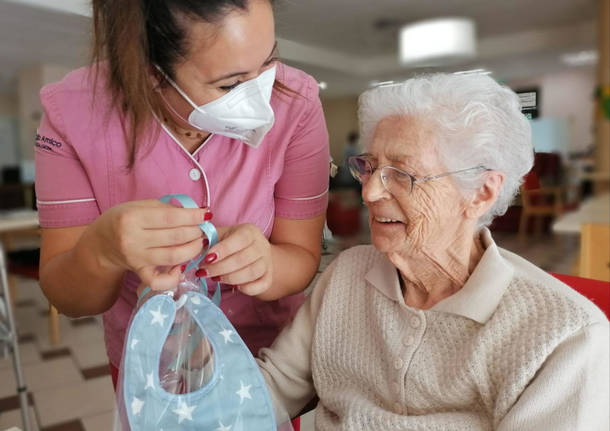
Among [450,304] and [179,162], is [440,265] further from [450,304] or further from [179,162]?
[179,162]

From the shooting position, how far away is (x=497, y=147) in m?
0.88

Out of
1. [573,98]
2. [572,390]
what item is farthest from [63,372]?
[573,98]

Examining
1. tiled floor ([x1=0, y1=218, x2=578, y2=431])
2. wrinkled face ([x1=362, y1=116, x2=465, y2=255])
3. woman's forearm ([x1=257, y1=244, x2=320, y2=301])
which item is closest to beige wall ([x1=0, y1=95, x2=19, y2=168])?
tiled floor ([x1=0, y1=218, x2=578, y2=431])

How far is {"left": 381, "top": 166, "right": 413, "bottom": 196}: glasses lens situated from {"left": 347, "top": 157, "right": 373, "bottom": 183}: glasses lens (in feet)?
0.13

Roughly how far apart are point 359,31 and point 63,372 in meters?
2.38

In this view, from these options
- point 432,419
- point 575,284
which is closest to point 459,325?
point 432,419

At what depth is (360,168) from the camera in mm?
978

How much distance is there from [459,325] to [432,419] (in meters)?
0.16

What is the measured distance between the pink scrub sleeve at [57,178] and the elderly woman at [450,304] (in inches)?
19.0

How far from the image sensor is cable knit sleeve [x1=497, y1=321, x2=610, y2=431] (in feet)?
2.40

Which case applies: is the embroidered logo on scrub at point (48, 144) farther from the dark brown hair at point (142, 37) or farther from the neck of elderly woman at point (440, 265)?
the neck of elderly woman at point (440, 265)

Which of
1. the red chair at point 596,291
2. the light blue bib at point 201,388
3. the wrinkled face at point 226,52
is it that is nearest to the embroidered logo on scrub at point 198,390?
the light blue bib at point 201,388

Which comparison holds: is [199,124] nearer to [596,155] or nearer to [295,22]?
[295,22]

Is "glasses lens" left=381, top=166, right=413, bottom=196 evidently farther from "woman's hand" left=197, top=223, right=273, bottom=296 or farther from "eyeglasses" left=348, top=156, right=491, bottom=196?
"woman's hand" left=197, top=223, right=273, bottom=296
